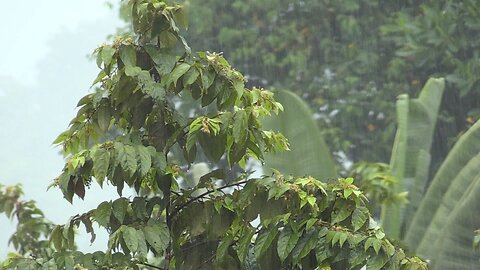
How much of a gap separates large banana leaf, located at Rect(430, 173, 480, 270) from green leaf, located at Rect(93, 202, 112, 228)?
3.91m

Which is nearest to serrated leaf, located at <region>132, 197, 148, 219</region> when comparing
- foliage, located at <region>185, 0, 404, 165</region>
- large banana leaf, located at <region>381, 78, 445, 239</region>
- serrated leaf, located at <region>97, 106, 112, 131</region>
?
serrated leaf, located at <region>97, 106, 112, 131</region>

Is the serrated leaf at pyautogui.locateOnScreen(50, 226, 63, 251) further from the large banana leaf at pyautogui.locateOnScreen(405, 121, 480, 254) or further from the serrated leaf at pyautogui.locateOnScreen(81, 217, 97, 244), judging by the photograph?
the large banana leaf at pyautogui.locateOnScreen(405, 121, 480, 254)

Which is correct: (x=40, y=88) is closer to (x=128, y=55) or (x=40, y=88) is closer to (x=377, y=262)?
(x=128, y=55)

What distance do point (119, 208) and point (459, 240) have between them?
159 inches

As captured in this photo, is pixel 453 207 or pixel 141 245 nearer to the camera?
pixel 141 245

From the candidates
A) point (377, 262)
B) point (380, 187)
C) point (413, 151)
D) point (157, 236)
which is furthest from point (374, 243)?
point (413, 151)

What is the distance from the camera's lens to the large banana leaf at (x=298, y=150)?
279 inches

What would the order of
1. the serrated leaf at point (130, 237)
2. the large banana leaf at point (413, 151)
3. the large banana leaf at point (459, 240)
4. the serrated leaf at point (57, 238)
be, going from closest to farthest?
1. the serrated leaf at point (130, 237)
2. the serrated leaf at point (57, 238)
3. the large banana leaf at point (459, 240)
4. the large banana leaf at point (413, 151)

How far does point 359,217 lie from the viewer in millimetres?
3273

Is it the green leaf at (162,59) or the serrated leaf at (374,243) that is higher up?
the green leaf at (162,59)

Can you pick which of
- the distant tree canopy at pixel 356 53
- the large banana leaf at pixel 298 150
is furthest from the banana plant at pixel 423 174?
the distant tree canopy at pixel 356 53

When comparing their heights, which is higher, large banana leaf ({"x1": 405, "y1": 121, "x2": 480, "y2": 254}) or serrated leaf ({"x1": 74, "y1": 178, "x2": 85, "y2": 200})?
serrated leaf ({"x1": 74, "y1": 178, "x2": 85, "y2": 200})

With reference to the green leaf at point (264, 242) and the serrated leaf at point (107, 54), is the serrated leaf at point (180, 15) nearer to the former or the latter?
the serrated leaf at point (107, 54)

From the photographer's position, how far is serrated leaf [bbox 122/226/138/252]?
311 centimetres
